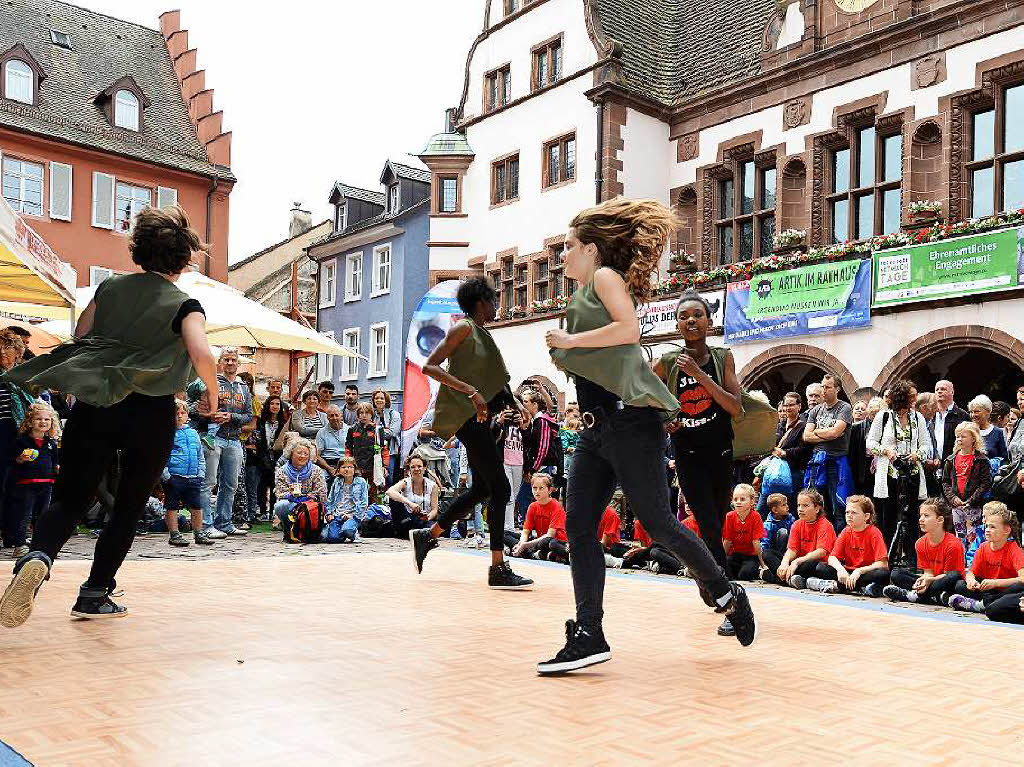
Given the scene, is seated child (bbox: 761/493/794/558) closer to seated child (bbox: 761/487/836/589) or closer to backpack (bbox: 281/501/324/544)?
seated child (bbox: 761/487/836/589)

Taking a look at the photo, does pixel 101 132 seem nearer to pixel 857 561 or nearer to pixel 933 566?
pixel 857 561

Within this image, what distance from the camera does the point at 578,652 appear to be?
4184 mm

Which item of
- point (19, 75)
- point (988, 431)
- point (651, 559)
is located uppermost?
point (19, 75)

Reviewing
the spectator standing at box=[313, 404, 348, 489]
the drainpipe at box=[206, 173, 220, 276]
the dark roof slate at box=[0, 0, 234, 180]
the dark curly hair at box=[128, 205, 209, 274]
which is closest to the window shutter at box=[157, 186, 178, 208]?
the dark roof slate at box=[0, 0, 234, 180]

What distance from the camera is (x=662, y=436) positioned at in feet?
14.5

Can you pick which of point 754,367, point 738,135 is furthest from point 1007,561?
point 738,135

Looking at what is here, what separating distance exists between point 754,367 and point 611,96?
27.2 feet

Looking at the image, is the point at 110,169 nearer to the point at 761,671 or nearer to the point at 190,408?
the point at 190,408

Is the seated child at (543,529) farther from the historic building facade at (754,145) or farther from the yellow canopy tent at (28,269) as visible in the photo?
the historic building facade at (754,145)

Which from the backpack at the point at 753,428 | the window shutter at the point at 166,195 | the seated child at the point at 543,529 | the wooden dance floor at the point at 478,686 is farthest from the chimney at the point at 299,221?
the backpack at the point at 753,428

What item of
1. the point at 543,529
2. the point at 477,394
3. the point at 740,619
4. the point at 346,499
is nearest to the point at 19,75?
the point at 346,499

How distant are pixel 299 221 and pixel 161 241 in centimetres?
5397

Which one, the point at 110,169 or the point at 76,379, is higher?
the point at 110,169

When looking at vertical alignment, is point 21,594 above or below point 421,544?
above
